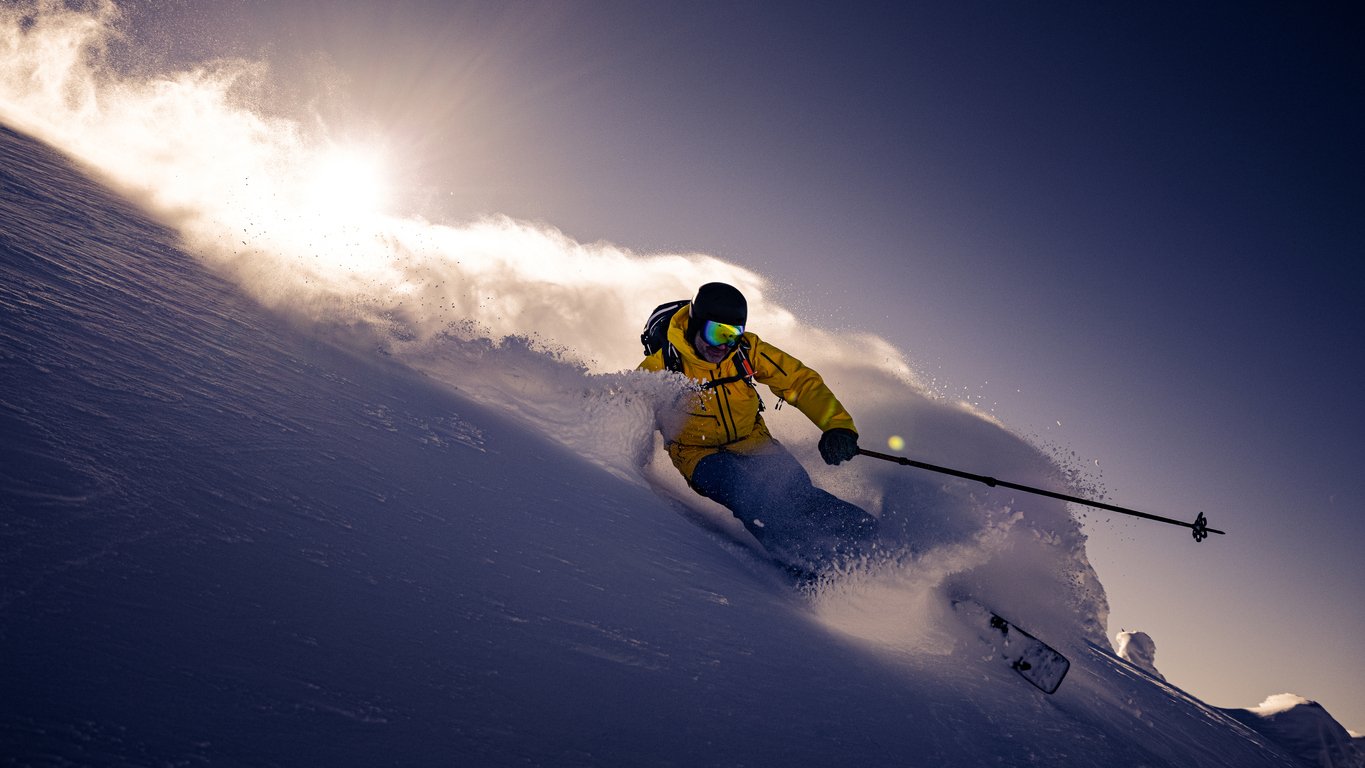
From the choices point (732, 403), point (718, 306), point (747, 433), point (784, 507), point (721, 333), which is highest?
point (718, 306)

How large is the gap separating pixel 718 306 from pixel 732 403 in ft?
3.31

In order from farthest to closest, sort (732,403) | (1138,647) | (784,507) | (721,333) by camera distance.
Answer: (1138,647), (732,403), (721,333), (784,507)

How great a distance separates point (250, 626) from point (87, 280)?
12.7 ft

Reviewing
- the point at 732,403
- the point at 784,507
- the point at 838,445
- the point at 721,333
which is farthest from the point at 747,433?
the point at 721,333

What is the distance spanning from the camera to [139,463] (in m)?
1.82

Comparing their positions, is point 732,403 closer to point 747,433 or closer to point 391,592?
point 747,433

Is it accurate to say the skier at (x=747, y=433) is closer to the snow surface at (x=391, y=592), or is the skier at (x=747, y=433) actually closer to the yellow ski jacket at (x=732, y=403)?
the yellow ski jacket at (x=732, y=403)

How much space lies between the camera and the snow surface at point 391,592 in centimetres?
115

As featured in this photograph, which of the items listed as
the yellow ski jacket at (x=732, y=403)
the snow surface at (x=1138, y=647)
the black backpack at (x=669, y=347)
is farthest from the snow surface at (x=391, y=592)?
the snow surface at (x=1138, y=647)

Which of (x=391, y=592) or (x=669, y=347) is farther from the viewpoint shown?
(x=669, y=347)

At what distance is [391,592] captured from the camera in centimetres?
173

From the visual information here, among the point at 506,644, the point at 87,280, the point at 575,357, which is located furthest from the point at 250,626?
the point at 575,357

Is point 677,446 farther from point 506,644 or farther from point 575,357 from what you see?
point 506,644

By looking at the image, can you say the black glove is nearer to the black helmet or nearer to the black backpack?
the black backpack
